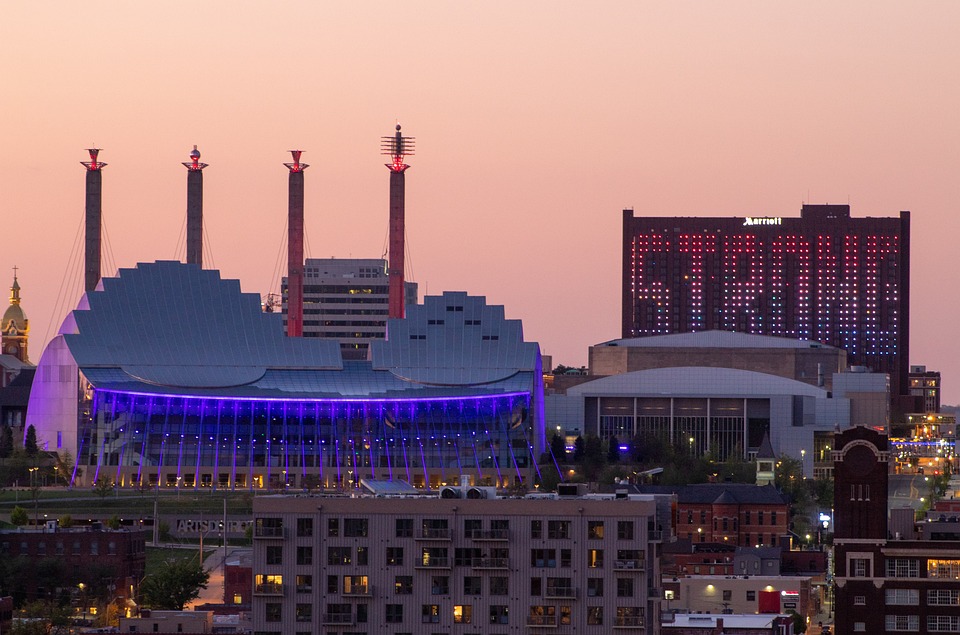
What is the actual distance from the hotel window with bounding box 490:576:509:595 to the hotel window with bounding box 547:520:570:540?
85.5 inches

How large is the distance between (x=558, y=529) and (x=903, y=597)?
1089 inches

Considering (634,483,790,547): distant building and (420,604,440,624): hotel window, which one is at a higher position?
(420,604,440,624): hotel window

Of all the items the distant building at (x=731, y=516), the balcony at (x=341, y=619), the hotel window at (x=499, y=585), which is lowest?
the distant building at (x=731, y=516)

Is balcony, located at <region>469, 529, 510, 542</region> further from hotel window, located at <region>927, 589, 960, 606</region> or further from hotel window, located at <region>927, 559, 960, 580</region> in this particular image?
hotel window, located at <region>927, 559, 960, 580</region>

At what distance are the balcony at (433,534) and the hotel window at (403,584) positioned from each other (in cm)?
144

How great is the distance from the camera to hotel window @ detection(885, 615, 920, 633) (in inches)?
4318

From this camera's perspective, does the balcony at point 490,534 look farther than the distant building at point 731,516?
No

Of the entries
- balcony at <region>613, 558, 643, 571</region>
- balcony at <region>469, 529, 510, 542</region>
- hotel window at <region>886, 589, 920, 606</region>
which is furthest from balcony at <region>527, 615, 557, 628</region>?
hotel window at <region>886, 589, 920, 606</region>

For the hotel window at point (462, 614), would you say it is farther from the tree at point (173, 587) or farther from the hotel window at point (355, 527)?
the tree at point (173, 587)

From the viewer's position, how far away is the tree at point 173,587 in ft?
406

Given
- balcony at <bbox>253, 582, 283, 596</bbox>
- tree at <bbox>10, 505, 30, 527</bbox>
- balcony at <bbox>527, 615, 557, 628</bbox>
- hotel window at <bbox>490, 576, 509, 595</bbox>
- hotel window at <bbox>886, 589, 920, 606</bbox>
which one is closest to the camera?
balcony at <bbox>527, 615, 557, 628</bbox>

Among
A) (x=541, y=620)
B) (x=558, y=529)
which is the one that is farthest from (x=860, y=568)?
(x=541, y=620)

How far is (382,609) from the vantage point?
8812 cm

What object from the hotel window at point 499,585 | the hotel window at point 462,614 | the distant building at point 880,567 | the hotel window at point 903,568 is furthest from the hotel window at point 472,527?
the hotel window at point 903,568
